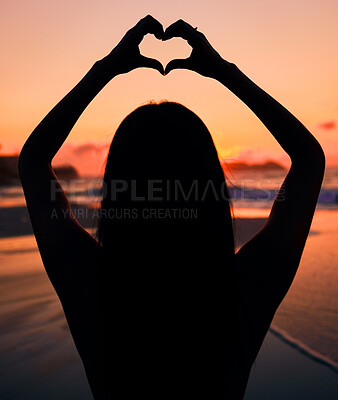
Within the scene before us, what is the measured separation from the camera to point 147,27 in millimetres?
1046

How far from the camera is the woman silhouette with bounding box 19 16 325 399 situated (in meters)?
0.99

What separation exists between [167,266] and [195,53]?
0.66 m

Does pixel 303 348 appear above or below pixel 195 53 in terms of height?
below

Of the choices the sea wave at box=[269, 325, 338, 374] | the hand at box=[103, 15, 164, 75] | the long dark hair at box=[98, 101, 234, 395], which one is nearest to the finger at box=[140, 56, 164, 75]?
the hand at box=[103, 15, 164, 75]

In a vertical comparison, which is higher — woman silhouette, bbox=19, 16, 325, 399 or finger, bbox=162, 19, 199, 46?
finger, bbox=162, 19, 199, 46

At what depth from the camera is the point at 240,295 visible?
3.33ft

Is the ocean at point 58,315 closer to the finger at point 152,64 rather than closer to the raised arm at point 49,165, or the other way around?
the raised arm at point 49,165

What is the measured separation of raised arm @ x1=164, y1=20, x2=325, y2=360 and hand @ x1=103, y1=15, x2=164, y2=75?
0.14 feet

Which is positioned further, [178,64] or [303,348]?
[303,348]

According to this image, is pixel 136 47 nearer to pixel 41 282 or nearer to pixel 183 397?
pixel 183 397

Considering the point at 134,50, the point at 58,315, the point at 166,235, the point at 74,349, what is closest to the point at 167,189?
the point at 166,235

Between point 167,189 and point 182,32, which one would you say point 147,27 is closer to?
point 182,32

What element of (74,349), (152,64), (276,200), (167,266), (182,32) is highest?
(182,32)

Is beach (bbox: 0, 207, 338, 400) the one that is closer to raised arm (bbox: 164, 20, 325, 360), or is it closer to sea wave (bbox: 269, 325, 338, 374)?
sea wave (bbox: 269, 325, 338, 374)
